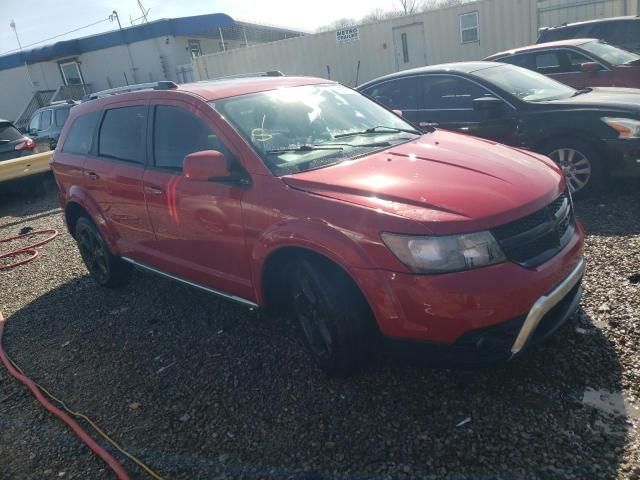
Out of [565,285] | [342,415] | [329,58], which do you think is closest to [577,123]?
[565,285]

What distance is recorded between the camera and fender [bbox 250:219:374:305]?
256 cm

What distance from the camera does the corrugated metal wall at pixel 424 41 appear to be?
567 inches

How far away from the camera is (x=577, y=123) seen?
17.6 feet

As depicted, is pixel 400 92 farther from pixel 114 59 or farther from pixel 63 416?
pixel 114 59

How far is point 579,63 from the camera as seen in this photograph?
7.89 metres

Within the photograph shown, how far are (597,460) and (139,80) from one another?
25.2 meters

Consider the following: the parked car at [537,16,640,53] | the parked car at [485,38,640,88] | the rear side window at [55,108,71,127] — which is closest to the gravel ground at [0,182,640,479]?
the parked car at [485,38,640,88]

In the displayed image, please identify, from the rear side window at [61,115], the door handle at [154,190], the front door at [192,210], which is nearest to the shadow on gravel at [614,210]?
the front door at [192,210]

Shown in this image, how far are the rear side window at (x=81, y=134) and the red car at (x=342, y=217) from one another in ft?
1.18

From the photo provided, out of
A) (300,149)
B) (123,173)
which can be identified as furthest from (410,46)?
(300,149)

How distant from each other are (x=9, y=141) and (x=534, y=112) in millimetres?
10063

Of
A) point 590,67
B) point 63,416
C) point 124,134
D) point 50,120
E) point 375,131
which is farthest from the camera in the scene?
point 50,120

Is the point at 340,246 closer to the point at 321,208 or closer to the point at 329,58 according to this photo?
the point at 321,208

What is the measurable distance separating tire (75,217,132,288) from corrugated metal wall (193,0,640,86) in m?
12.9
